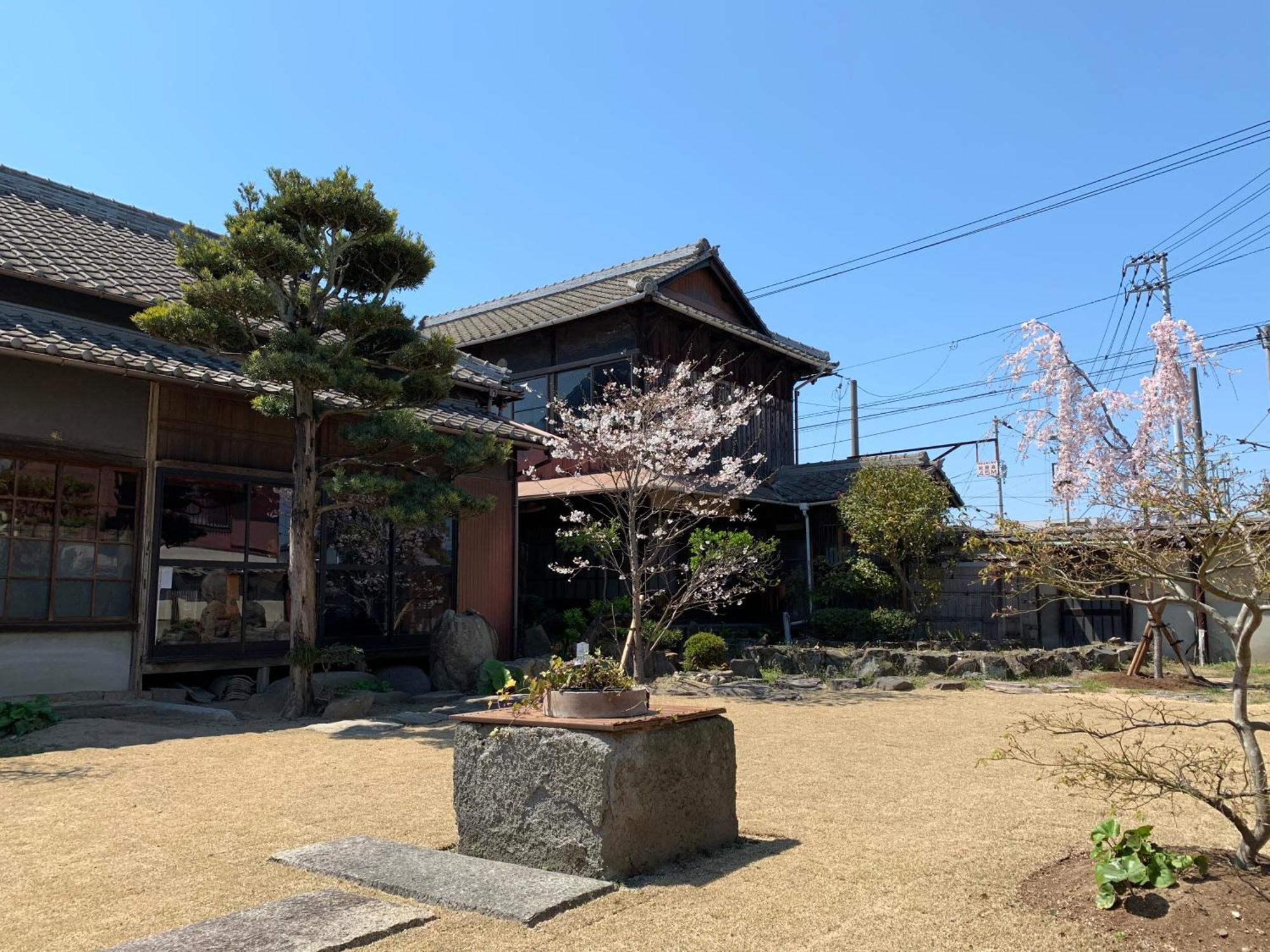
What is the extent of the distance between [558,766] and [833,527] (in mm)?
14895

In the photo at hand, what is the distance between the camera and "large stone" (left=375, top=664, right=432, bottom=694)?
12.0m

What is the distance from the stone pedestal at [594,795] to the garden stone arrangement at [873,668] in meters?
7.14

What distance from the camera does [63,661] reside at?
978 cm

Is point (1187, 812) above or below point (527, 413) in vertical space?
below

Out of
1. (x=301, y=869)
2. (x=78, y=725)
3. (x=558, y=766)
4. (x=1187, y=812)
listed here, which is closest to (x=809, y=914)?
(x=558, y=766)

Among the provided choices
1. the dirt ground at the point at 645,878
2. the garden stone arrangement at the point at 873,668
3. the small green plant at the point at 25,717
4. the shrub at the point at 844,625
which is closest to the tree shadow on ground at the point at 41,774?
the dirt ground at the point at 645,878

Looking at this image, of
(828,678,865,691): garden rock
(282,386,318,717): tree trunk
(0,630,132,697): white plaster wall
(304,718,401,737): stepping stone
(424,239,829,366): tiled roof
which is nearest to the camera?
(304,718,401,737): stepping stone

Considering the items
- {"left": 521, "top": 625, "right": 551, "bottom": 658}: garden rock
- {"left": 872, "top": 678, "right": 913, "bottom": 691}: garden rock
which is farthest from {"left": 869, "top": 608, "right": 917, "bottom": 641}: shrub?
{"left": 521, "top": 625, "right": 551, "bottom": 658}: garden rock

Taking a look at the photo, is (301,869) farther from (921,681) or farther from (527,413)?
(527,413)

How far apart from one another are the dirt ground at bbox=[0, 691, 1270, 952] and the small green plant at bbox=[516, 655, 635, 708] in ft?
2.92

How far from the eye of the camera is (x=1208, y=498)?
3.96 m

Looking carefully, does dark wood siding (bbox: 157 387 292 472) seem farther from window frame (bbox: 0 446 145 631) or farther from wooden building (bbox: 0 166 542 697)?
window frame (bbox: 0 446 145 631)

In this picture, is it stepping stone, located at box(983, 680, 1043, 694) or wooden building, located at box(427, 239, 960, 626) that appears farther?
wooden building, located at box(427, 239, 960, 626)

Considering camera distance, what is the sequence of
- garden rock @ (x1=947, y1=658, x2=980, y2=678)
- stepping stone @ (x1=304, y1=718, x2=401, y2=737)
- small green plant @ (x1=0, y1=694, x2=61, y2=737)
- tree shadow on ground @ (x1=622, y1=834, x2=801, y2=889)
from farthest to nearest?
garden rock @ (x1=947, y1=658, x2=980, y2=678), stepping stone @ (x1=304, y1=718, x2=401, y2=737), small green plant @ (x1=0, y1=694, x2=61, y2=737), tree shadow on ground @ (x1=622, y1=834, x2=801, y2=889)
